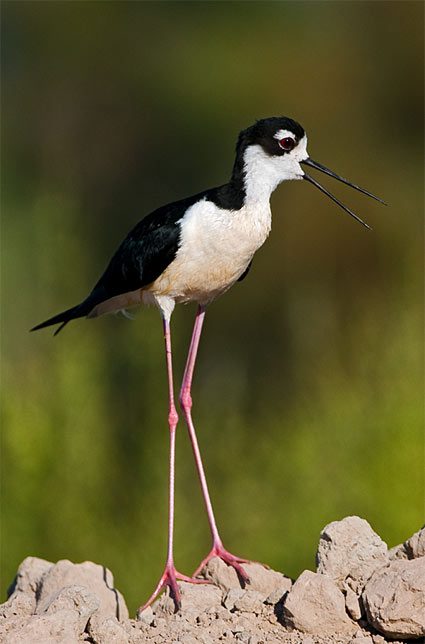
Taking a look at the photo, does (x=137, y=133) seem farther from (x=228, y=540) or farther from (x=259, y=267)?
(x=228, y=540)

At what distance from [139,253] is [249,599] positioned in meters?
1.81

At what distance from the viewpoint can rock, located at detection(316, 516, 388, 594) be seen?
4.53 meters

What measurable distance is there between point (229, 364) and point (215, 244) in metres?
4.74

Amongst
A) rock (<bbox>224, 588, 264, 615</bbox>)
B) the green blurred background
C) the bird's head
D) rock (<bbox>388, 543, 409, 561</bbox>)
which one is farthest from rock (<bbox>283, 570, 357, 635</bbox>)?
the green blurred background

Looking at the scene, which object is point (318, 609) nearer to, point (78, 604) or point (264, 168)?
point (78, 604)

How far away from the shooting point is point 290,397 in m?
9.02

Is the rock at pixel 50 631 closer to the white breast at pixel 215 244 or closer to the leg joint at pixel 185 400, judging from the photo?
the white breast at pixel 215 244

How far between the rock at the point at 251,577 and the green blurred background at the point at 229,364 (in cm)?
217

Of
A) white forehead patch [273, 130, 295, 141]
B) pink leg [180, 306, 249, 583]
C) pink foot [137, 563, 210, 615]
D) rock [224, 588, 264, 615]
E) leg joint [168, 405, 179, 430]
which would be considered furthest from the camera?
leg joint [168, 405, 179, 430]

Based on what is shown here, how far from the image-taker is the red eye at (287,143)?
5314 millimetres

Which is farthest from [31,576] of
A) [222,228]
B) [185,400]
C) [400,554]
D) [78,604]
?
[222,228]

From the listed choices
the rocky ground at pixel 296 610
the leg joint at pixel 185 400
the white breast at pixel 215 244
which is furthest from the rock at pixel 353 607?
the leg joint at pixel 185 400

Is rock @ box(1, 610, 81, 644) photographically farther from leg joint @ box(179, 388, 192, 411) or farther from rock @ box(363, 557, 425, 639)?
leg joint @ box(179, 388, 192, 411)

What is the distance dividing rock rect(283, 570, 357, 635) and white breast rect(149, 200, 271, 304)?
1605 millimetres
